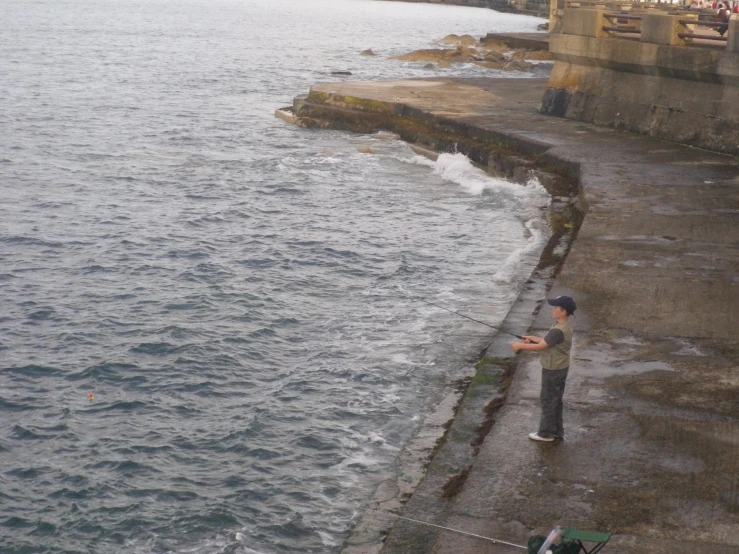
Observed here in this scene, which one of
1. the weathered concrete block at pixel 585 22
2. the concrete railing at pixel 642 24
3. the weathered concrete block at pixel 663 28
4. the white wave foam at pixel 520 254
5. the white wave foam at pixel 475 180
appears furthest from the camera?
the weathered concrete block at pixel 585 22

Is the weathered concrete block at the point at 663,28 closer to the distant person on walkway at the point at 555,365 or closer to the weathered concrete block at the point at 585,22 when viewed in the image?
the weathered concrete block at the point at 585,22

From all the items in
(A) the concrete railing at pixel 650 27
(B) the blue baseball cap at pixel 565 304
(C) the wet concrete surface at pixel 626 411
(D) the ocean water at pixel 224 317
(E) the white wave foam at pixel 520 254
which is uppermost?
(A) the concrete railing at pixel 650 27

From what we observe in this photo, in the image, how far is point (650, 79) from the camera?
22312mm

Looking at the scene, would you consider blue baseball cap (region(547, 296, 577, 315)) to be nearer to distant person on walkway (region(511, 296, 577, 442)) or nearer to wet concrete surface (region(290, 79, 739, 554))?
distant person on walkway (region(511, 296, 577, 442))

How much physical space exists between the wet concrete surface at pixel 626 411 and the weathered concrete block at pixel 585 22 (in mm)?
7826

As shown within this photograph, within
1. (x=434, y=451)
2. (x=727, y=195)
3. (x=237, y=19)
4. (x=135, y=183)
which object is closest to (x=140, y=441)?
(x=434, y=451)

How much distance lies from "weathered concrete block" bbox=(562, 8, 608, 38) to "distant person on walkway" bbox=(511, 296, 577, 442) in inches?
657

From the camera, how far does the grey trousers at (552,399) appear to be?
8.69 metres

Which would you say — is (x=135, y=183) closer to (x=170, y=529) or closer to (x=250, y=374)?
(x=250, y=374)

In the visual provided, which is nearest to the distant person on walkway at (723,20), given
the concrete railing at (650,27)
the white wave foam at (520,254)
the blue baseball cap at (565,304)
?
the concrete railing at (650,27)

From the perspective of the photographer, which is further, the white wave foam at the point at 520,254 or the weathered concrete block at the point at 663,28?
the weathered concrete block at the point at 663,28

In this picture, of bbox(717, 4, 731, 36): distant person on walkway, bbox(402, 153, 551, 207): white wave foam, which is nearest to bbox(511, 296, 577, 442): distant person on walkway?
bbox(402, 153, 551, 207): white wave foam

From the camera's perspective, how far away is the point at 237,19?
12138cm

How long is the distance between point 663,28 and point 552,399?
1512cm
